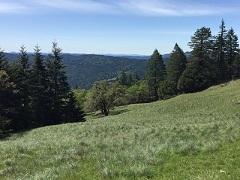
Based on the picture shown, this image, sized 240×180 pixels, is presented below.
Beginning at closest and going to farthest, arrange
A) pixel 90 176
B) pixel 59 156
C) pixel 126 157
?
pixel 90 176 → pixel 126 157 → pixel 59 156

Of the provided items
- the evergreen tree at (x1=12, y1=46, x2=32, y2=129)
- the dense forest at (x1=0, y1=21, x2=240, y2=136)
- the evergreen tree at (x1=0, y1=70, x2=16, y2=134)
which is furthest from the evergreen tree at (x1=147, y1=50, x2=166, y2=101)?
the evergreen tree at (x1=0, y1=70, x2=16, y2=134)

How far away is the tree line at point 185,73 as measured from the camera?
8938 cm

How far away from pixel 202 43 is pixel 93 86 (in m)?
29.5

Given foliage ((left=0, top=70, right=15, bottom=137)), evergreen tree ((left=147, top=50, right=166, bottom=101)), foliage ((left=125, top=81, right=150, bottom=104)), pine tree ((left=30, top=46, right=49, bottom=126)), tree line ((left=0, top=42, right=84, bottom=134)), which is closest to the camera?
foliage ((left=0, top=70, right=15, bottom=137))

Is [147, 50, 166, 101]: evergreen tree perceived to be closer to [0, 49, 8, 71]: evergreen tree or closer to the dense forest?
the dense forest

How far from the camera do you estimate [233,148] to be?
50.5 ft

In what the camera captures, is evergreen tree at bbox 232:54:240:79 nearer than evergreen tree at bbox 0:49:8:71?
No

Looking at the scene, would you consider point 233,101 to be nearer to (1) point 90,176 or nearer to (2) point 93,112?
(1) point 90,176

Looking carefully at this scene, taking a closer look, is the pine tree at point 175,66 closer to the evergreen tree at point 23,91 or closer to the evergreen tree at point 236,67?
the evergreen tree at point 236,67

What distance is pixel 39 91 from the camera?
69625 mm

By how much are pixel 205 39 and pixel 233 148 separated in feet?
298

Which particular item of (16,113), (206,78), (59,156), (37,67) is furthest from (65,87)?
(59,156)

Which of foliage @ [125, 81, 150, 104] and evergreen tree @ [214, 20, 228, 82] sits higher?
evergreen tree @ [214, 20, 228, 82]

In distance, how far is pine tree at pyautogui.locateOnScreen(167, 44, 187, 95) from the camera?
4186 inches
